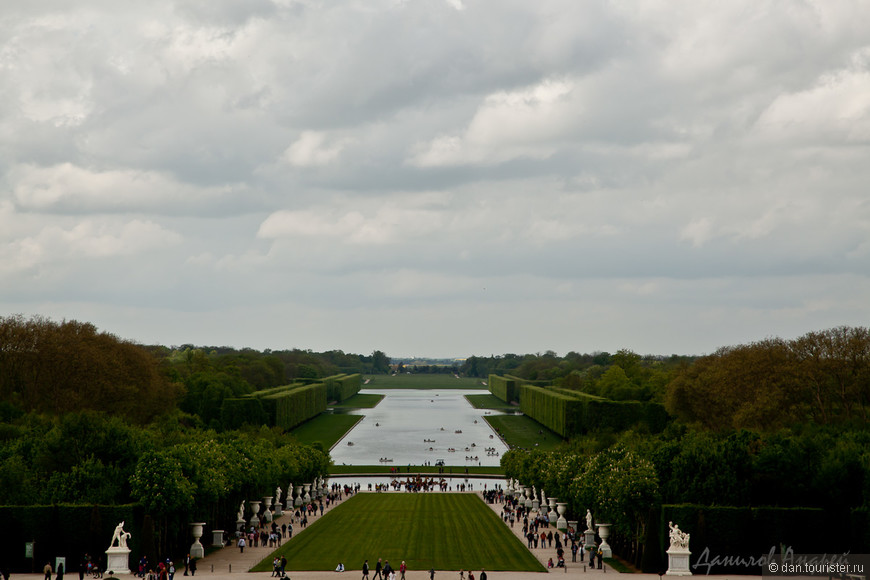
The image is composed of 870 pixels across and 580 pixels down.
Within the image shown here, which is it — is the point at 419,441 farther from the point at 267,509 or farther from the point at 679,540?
the point at 679,540

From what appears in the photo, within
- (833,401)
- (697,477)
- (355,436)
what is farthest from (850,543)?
(355,436)

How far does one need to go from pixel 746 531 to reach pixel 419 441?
6949 cm

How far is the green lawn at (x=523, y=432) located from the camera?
347 ft

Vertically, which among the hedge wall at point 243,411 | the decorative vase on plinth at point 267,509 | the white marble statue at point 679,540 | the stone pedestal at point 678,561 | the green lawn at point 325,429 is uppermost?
the hedge wall at point 243,411

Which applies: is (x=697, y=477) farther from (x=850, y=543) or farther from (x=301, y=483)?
(x=301, y=483)

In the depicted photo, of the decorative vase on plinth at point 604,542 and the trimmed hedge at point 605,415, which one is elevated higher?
the trimmed hedge at point 605,415

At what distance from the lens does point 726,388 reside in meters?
76.9

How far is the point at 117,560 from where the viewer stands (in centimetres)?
4159

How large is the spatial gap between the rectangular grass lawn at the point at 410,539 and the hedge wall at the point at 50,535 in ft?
23.8

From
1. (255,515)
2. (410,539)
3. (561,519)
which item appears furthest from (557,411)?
(410,539)

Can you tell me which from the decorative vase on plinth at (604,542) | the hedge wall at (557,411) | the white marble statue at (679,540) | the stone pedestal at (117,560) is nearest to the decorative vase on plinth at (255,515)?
the stone pedestal at (117,560)

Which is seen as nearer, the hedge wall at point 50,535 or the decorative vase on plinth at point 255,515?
the hedge wall at point 50,535

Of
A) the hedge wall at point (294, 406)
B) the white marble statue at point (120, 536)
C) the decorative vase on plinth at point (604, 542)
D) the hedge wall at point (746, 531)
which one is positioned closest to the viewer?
the white marble statue at point (120, 536)

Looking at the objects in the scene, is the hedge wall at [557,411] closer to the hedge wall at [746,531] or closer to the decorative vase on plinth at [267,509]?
the decorative vase on plinth at [267,509]
